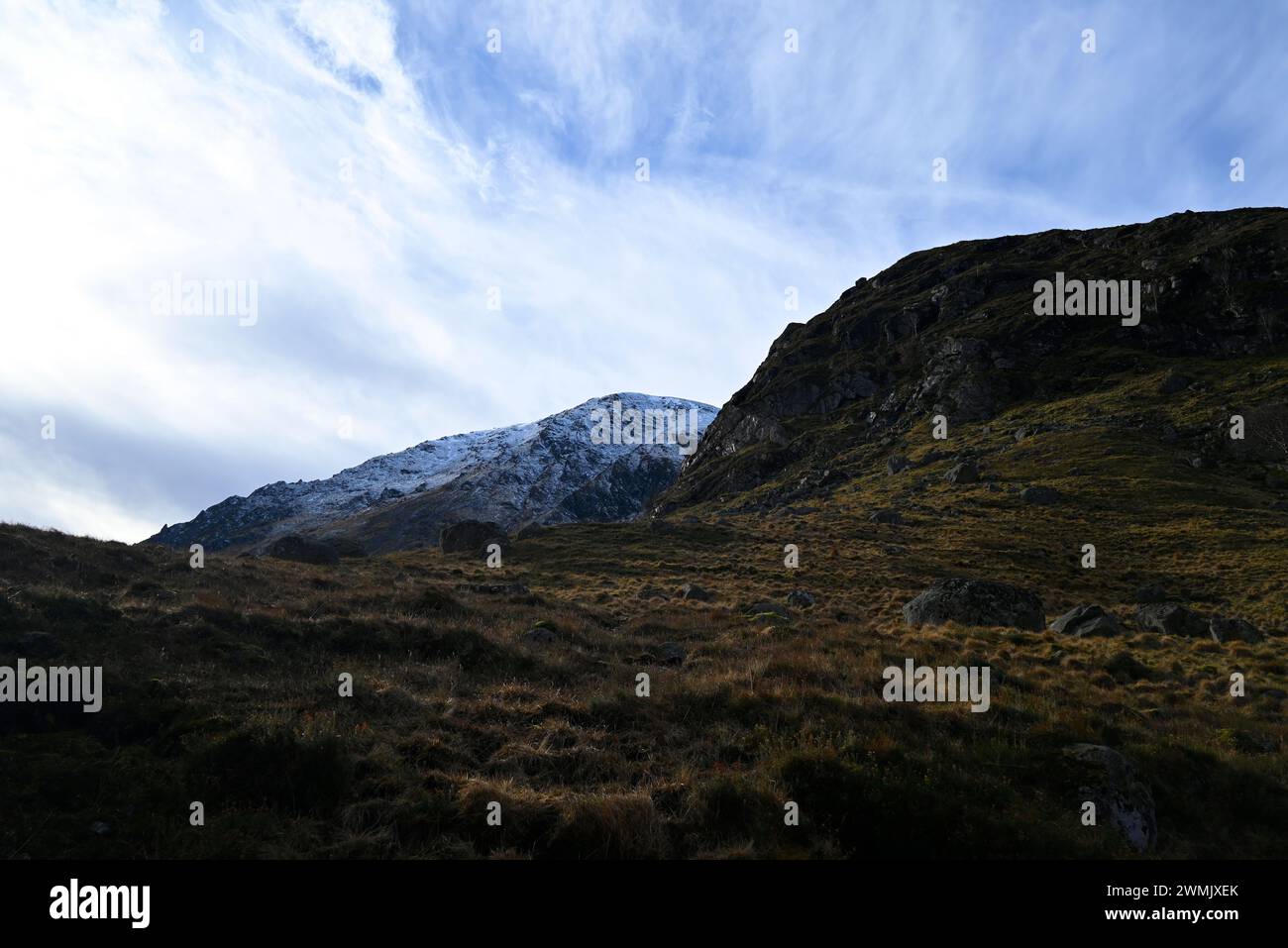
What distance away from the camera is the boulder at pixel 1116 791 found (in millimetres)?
8383

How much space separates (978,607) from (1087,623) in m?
3.67

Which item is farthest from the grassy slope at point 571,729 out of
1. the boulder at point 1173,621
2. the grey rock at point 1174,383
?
the grey rock at point 1174,383

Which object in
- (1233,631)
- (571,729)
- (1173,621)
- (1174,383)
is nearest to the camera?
(571,729)

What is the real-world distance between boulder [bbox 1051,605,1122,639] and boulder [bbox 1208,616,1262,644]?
2800 mm

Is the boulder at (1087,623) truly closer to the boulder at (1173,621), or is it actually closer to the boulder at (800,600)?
the boulder at (1173,621)

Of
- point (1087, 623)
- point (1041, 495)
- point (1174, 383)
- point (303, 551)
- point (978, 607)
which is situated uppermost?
point (1174, 383)

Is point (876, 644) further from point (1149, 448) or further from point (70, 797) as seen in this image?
point (1149, 448)

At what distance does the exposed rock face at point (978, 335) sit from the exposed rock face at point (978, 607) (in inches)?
2076

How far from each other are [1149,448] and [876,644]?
57.1 metres

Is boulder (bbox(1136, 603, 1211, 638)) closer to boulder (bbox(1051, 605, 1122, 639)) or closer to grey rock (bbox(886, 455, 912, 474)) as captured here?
boulder (bbox(1051, 605, 1122, 639))

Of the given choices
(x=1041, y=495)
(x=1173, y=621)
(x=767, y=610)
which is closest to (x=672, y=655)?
(x=767, y=610)

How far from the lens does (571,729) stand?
10703 millimetres

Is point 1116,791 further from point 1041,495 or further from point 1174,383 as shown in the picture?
point 1174,383
